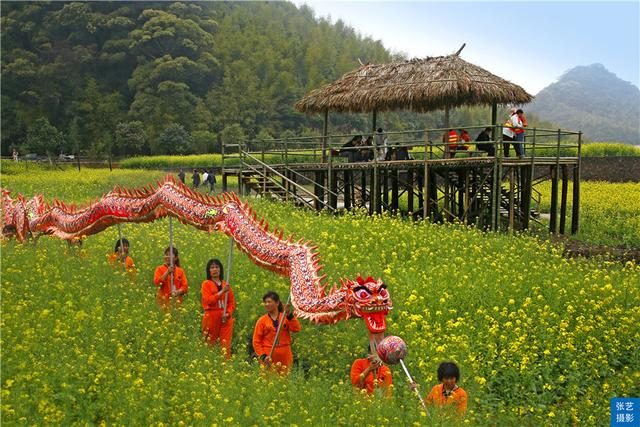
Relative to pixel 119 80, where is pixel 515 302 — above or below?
below

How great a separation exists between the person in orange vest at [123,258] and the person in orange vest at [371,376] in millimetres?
5409

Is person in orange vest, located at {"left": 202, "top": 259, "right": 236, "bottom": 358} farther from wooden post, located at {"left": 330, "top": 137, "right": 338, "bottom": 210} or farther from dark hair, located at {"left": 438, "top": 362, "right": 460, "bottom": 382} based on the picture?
wooden post, located at {"left": 330, "top": 137, "right": 338, "bottom": 210}

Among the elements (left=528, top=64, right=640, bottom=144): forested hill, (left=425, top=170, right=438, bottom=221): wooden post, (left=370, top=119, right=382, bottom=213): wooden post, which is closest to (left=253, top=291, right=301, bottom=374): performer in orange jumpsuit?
(left=370, top=119, right=382, bottom=213): wooden post

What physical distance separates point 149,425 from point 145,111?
166 ft

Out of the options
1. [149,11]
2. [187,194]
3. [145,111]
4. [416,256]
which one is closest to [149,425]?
[187,194]

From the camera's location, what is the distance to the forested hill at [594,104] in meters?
136

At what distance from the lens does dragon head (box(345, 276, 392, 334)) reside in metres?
6.93

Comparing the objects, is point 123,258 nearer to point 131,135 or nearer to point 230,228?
point 230,228

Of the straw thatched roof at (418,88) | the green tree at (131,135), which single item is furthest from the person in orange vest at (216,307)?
the green tree at (131,135)

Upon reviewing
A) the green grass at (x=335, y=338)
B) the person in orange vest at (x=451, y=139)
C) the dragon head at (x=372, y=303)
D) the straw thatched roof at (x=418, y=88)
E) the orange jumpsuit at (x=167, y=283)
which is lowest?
the green grass at (x=335, y=338)

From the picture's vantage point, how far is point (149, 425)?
608cm

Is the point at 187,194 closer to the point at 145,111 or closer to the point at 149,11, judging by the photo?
the point at 145,111

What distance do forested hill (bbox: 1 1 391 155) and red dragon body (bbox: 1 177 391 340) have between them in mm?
38527

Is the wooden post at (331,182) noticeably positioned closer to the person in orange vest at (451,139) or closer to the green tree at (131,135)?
the person in orange vest at (451,139)
